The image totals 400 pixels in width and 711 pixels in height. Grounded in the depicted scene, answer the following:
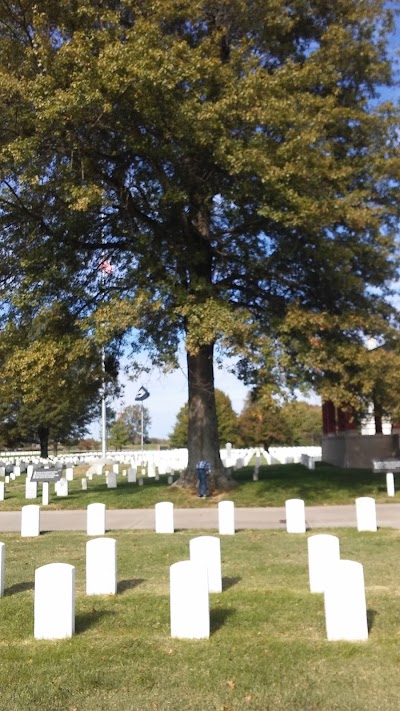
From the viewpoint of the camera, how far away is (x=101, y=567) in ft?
23.6

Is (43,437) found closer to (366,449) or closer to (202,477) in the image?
(366,449)

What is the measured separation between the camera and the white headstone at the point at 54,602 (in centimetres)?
557

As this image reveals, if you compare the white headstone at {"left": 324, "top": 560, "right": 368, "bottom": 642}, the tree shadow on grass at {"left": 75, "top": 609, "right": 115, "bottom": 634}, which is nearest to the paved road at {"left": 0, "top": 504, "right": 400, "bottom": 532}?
the tree shadow on grass at {"left": 75, "top": 609, "right": 115, "bottom": 634}

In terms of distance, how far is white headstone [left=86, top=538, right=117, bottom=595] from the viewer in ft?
23.5

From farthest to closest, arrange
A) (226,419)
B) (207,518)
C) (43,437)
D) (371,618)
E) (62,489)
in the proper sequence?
(226,419), (43,437), (62,489), (207,518), (371,618)

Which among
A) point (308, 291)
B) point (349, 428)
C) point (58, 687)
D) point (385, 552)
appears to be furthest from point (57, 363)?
point (349, 428)

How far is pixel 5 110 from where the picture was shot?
601 inches

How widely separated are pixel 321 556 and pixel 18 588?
3543 mm

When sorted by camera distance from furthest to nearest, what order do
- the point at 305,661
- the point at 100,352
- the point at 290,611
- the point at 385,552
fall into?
the point at 100,352
the point at 385,552
the point at 290,611
the point at 305,661

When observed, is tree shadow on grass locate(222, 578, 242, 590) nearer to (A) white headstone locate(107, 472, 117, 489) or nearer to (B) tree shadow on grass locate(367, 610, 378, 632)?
(B) tree shadow on grass locate(367, 610, 378, 632)

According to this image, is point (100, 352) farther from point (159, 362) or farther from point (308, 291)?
point (308, 291)

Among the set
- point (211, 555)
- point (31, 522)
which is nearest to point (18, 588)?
point (211, 555)

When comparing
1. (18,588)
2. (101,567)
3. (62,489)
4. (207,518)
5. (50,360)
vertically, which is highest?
(50,360)

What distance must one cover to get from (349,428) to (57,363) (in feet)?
66.3
